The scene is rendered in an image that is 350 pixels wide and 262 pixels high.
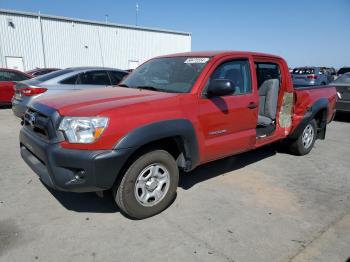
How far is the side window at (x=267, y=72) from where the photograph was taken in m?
5.38

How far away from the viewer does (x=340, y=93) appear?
10.1 m

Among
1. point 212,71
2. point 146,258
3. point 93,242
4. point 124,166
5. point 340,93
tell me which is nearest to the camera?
point 146,258

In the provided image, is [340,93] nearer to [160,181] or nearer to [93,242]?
[160,181]

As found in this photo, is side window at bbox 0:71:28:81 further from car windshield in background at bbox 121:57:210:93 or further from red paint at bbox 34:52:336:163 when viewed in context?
red paint at bbox 34:52:336:163

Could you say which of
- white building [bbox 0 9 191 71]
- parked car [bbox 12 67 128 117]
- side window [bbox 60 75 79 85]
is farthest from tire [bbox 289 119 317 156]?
white building [bbox 0 9 191 71]

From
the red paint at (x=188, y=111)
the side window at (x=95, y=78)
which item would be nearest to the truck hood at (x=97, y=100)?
the red paint at (x=188, y=111)

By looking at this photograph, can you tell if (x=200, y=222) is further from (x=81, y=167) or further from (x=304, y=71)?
(x=304, y=71)

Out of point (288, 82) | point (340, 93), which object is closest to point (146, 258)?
point (288, 82)

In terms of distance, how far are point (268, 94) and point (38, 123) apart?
368cm

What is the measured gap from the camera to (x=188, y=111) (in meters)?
3.58

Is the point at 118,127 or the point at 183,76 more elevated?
the point at 183,76

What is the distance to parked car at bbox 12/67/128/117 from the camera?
7.36 m

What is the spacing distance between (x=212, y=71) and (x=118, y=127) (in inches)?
60.6

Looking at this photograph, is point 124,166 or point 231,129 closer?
point 124,166
